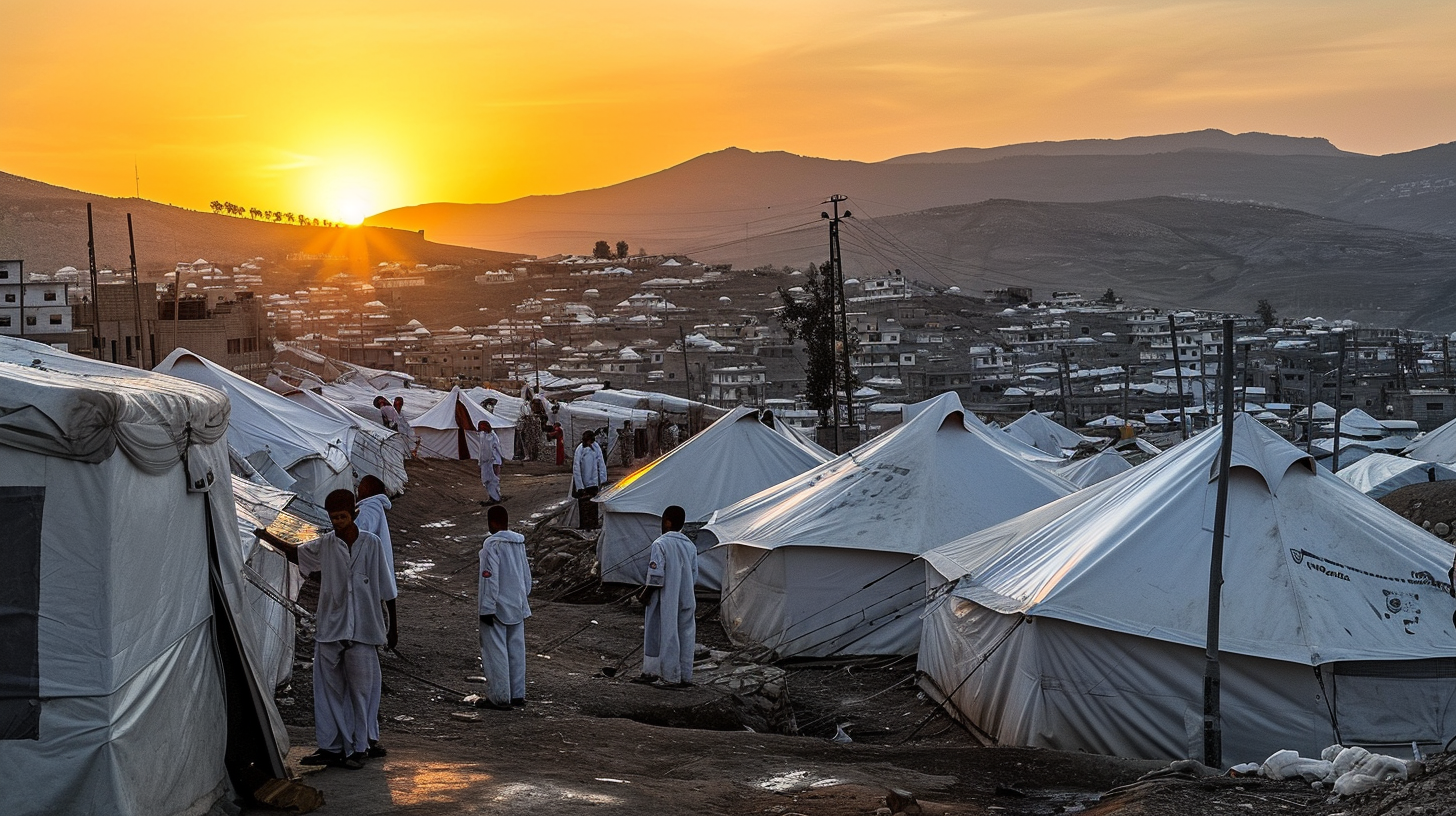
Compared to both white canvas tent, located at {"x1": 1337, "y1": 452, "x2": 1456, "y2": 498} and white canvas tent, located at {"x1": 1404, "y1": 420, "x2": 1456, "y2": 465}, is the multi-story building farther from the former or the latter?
white canvas tent, located at {"x1": 1404, "y1": 420, "x2": 1456, "y2": 465}

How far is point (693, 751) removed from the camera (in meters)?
7.91

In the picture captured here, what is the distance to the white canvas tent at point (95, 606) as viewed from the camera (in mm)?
4582

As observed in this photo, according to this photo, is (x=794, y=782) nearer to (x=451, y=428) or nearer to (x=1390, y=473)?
(x=451, y=428)

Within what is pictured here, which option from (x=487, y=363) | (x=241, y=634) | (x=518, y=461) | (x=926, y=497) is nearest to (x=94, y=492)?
(x=241, y=634)

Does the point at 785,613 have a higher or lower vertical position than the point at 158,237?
lower

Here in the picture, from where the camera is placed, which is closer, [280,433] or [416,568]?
[416,568]

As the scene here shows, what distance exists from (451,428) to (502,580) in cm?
2316

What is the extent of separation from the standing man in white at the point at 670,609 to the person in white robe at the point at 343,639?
11.0 feet

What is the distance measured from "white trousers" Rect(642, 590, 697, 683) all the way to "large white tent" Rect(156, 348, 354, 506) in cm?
727

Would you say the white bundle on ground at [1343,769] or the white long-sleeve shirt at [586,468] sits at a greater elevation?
the white long-sleeve shirt at [586,468]

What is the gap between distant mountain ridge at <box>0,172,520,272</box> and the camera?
441 ft

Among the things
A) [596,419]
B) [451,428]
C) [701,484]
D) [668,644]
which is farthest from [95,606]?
[596,419]

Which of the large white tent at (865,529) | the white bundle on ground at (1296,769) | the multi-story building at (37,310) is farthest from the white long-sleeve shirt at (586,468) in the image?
the multi-story building at (37,310)

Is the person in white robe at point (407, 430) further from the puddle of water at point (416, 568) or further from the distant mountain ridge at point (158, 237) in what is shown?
the distant mountain ridge at point (158, 237)
